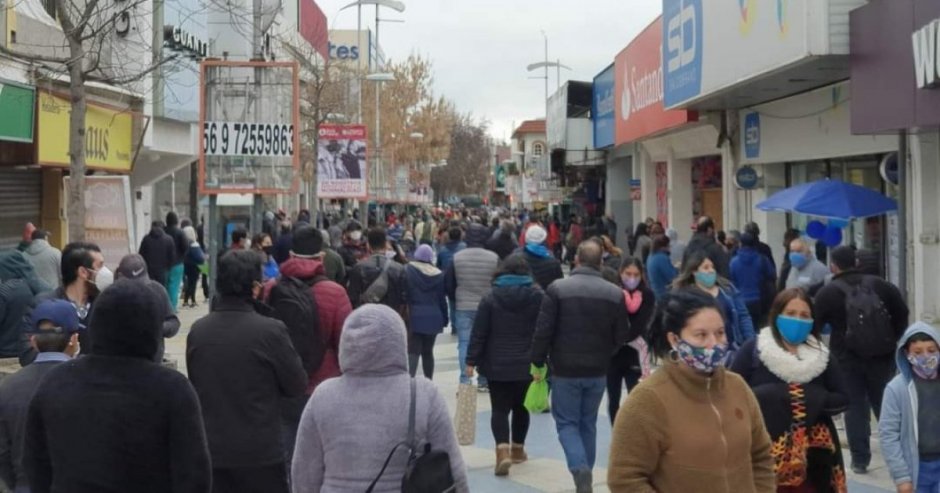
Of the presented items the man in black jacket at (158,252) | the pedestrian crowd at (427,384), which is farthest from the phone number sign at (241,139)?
the man in black jacket at (158,252)

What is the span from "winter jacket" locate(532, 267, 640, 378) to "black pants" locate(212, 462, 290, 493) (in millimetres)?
2742

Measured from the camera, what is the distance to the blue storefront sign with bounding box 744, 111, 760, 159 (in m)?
20.5

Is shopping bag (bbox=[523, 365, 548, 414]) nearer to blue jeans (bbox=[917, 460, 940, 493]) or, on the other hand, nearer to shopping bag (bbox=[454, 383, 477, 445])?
shopping bag (bbox=[454, 383, 477, 445])

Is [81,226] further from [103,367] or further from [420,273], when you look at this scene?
[103,367]

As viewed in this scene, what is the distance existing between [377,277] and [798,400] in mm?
6513

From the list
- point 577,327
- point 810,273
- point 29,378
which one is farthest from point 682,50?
point 29,378

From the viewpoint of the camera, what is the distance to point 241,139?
11.7 m

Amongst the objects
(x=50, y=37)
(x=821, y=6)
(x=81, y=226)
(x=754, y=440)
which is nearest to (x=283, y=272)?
(x=754, y=440)

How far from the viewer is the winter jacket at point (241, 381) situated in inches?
231

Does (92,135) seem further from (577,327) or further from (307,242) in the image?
(577,327)

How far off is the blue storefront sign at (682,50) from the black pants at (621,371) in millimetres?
9301

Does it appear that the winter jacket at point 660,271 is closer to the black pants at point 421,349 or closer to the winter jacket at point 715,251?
the winter jacket at point 715,251

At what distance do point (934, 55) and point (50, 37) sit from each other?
512 inches

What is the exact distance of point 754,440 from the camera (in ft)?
14.5
